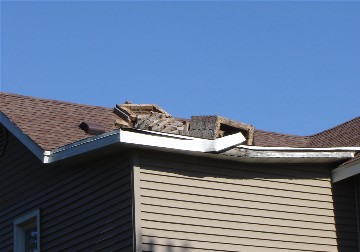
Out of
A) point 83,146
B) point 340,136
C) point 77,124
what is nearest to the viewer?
point 83,146

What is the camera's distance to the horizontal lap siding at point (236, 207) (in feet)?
51.9

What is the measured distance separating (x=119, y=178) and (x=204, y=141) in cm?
153

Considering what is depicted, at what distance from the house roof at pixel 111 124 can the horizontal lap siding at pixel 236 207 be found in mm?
741

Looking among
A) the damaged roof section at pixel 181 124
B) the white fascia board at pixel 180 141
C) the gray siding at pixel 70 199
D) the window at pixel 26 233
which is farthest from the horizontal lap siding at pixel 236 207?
the window at pixel 26 233

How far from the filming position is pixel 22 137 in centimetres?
1798

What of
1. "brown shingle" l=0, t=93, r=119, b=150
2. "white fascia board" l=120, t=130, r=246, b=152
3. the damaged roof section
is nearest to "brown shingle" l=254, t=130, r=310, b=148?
the damaged roof section

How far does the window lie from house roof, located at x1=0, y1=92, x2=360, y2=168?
1.60m

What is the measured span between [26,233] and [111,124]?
2.74 meters

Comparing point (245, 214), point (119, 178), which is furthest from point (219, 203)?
point (119, 178)

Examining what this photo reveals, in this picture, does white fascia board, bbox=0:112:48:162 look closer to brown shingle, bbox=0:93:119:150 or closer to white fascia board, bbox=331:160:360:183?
brown shingle, bbox=0:93:119:150

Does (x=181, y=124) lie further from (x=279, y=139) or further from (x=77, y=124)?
(x=279, y=139)

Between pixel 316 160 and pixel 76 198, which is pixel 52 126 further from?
pixel 316 160

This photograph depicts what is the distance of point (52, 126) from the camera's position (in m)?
18.6

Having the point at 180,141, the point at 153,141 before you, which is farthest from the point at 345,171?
the point at 153,141
